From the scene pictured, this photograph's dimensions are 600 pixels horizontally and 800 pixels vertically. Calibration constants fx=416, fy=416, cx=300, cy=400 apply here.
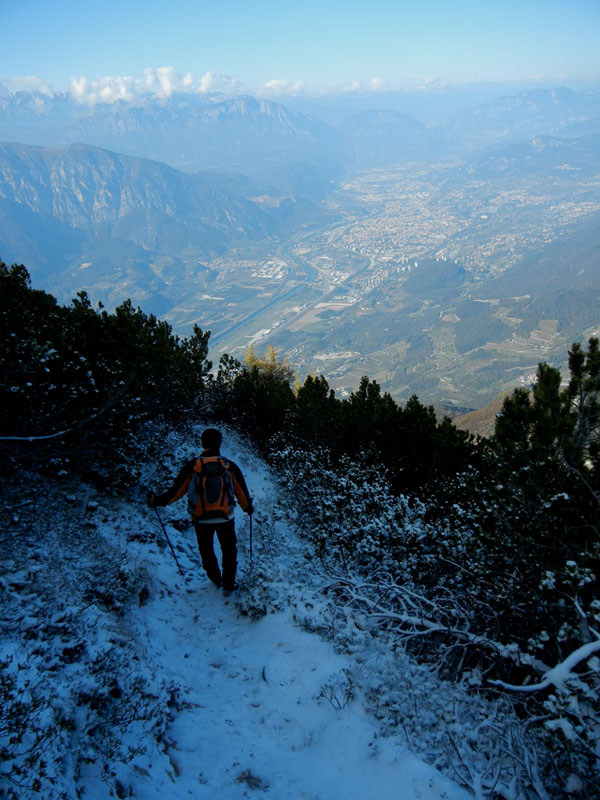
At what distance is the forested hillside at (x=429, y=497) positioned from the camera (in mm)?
3764

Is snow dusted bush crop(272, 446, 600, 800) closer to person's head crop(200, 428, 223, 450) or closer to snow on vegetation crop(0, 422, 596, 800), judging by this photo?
snow on vegetation crop(0, 422, 596, 800)

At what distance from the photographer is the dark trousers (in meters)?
5.99

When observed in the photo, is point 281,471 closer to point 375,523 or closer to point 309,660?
point 375,523

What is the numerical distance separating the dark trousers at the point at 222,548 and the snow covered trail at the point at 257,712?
0.97 ft

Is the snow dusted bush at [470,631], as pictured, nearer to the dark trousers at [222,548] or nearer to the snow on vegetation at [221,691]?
the snow on vegetation at [221,691]

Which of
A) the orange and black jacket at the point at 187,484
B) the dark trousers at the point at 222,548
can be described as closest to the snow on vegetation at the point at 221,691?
the dark trousers at the point at 222,548

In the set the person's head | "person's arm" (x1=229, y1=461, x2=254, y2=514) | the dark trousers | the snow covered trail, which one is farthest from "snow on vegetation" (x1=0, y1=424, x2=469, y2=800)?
the person's head

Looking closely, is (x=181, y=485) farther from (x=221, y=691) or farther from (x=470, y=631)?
(x=470, y=631)

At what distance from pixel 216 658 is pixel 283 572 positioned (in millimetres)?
2078

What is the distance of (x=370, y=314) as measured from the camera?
19438 cm

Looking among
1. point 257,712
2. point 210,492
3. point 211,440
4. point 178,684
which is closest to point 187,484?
point 210,492

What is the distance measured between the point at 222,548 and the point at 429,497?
5.38 metres

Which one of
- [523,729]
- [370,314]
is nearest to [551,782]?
[523,729]

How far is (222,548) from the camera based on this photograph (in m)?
6.23
